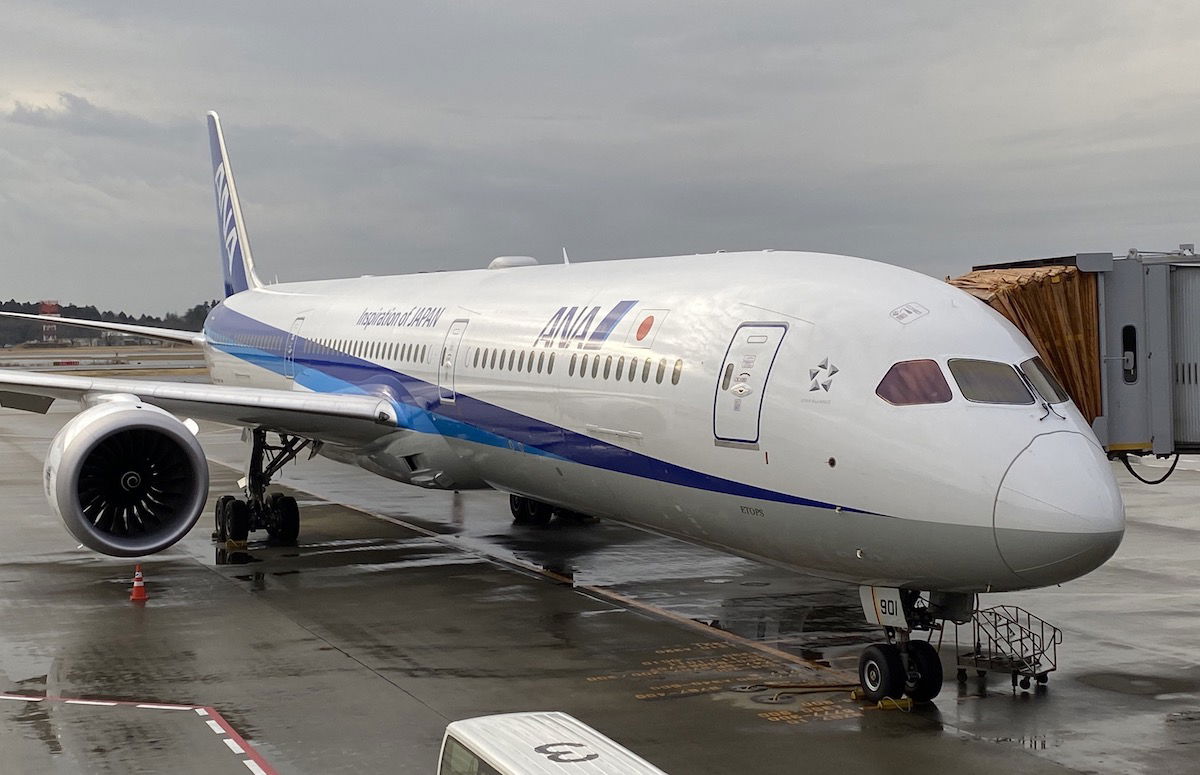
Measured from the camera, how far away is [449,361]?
703 inches

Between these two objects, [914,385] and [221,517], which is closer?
[914,385]

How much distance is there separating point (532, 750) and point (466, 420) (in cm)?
993

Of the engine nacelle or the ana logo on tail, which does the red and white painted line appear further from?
the ana logo on tail

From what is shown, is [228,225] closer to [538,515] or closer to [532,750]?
[538,515]

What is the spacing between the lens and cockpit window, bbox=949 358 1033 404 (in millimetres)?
10742

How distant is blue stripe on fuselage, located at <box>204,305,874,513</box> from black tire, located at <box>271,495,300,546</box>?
6.52 feet

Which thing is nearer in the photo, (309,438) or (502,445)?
(502,445)

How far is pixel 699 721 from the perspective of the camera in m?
11.3

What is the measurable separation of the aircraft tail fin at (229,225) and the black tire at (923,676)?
22.5m

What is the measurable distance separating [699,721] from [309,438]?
36.8 ft

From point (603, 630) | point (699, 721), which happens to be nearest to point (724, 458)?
point (699, 721)

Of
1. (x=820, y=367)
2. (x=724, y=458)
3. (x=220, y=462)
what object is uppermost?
(x=820, y=367)

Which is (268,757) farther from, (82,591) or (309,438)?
(309,438)

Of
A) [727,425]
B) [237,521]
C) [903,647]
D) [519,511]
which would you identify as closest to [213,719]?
[727,425]
